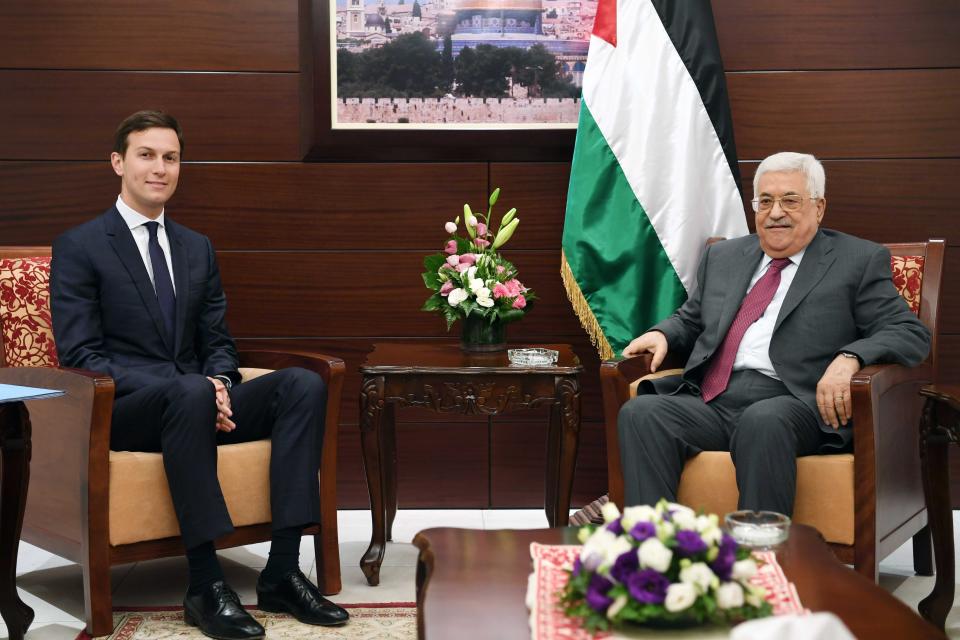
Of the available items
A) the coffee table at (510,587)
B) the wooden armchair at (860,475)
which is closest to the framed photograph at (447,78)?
the wooden armchair at (860,475)

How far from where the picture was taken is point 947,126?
417 cm

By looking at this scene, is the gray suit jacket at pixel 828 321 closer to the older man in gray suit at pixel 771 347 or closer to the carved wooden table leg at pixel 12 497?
the older man in gray suit at pixel 771 347

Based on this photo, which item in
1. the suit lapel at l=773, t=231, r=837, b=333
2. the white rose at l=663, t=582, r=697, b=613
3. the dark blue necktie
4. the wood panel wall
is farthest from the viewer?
the wood panel wall

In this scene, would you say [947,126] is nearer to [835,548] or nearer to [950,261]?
[950,261]

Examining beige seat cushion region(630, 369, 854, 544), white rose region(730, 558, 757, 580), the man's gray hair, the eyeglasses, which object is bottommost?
beige seat cushion region(630, 369, 854, 544)

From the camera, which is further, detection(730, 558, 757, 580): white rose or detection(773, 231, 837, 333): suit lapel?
detection(773, 231, 837, 333): suit lapel

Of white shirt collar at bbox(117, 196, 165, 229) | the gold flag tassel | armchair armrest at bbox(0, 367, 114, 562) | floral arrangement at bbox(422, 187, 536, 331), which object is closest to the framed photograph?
the gold flag tassel

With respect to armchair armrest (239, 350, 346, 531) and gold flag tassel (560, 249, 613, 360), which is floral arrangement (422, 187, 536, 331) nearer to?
gold flag tassel (560, 249, 613, 360)

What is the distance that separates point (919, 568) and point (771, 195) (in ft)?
4.33

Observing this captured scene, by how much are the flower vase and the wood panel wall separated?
0.62m

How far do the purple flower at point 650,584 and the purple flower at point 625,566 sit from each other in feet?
0.05

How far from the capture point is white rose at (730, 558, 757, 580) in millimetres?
1611

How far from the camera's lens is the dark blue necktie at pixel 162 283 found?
330cm

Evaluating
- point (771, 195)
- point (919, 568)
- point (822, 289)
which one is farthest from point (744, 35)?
point (919, 568)
